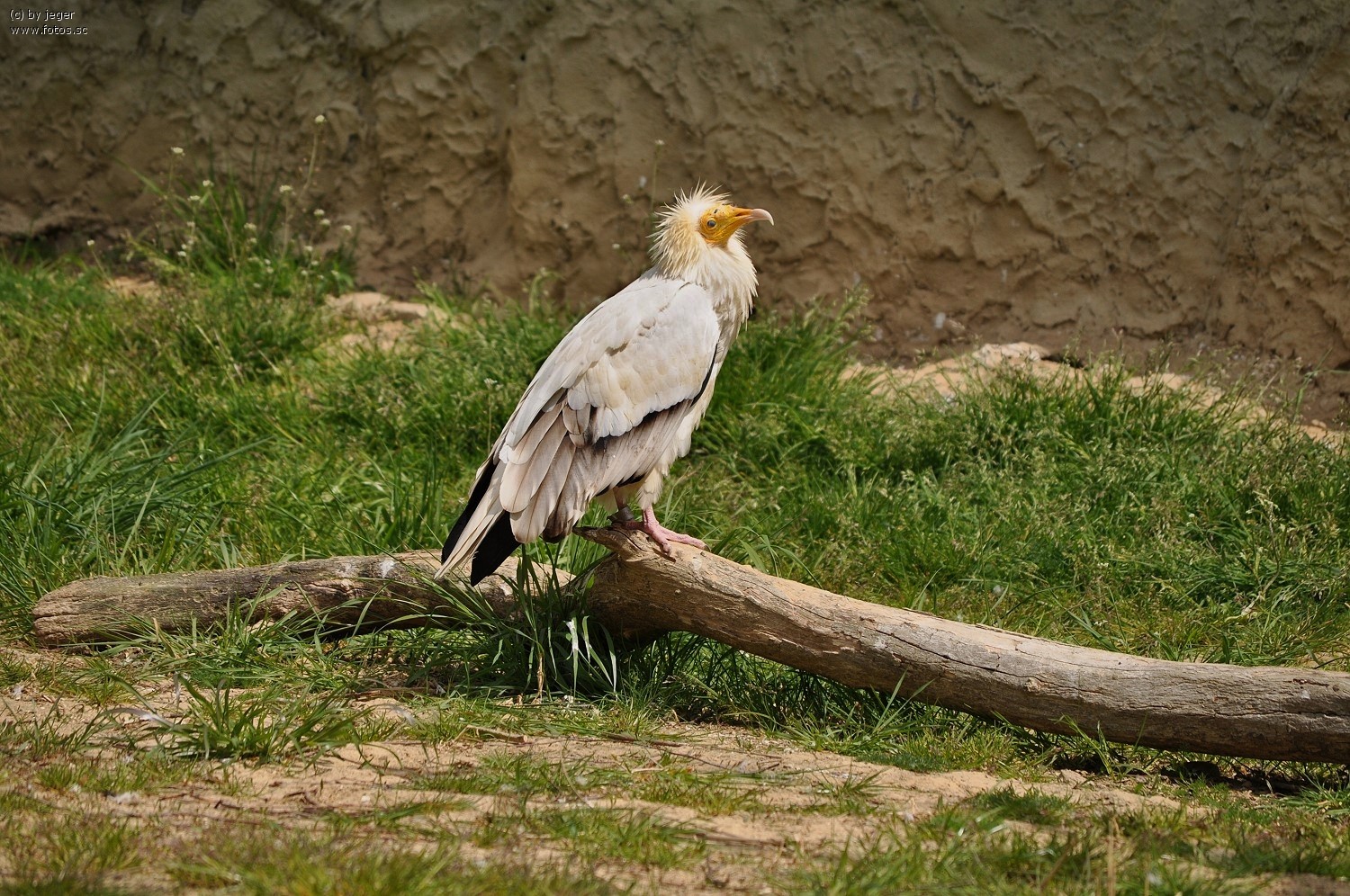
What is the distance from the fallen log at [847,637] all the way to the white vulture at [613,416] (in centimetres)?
21

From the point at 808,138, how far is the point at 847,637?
3.84 meters

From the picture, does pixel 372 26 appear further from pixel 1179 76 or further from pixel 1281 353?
pixel 1281 353

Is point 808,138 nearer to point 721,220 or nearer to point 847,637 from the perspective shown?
point 721,220

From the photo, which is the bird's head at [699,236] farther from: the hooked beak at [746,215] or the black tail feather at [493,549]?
the black tail feather at [493,549]

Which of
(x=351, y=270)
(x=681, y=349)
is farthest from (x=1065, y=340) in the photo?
(x=351, y=270)

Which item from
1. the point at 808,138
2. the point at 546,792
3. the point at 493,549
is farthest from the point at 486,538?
the point at 808,138

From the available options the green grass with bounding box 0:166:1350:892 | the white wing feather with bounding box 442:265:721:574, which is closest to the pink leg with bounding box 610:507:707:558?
the white wing feather with bounding box 442:265:721:574

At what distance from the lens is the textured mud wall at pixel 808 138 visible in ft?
21.0

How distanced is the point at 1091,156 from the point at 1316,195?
1.06 metres

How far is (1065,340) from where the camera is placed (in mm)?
6734

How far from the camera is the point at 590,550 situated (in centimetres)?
458

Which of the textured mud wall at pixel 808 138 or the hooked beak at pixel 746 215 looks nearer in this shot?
the hooked beak at pixel 746 215

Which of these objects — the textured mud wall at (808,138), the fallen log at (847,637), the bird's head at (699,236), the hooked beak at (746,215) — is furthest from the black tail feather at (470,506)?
the textured mud wall at (808,138)

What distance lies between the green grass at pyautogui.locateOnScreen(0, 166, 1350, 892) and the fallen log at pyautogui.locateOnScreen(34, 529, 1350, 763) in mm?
125
